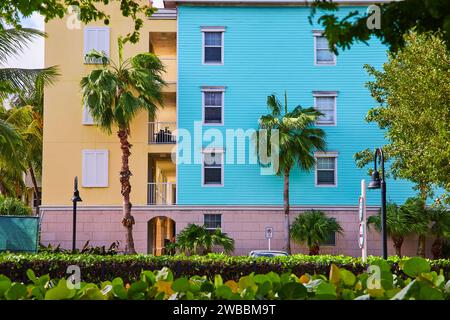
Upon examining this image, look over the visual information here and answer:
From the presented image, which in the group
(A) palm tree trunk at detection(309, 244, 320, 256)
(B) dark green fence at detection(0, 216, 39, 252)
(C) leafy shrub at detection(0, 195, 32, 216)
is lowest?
(A) palm tree trunk at detection(309, 244, 320, 256)

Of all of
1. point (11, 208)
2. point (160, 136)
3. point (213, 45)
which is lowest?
point (11, 208)

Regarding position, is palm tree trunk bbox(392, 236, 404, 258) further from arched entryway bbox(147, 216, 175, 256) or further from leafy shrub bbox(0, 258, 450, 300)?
leafy shrub bbox(0, 258, 450, 300)

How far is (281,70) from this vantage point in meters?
36.4

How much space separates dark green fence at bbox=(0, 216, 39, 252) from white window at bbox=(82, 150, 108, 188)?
15618 millimetres

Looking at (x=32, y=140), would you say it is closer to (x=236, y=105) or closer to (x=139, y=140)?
(x=139, y=140)

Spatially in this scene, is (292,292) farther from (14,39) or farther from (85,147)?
(85,147)

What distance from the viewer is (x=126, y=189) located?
112ft

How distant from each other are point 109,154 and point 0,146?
14363 millimetres

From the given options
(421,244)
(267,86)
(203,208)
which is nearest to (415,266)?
(421,244)

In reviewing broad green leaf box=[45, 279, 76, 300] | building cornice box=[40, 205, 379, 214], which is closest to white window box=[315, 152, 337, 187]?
building cornice box=[40, 205, 379, 214]

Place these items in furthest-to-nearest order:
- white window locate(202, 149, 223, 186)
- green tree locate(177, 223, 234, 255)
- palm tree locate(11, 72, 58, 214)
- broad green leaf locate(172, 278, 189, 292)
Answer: palm tree locate(11, 72, 58, 214), white window locate(202, 149, 223, 186), green tree locate(177, 223, 234, 255), broad green leaf locate(172, 278, 189, 292)

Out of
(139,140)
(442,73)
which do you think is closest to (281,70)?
(139,140)

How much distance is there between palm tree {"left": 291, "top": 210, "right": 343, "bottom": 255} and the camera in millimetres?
33656

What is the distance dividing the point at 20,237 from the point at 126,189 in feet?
44.5
